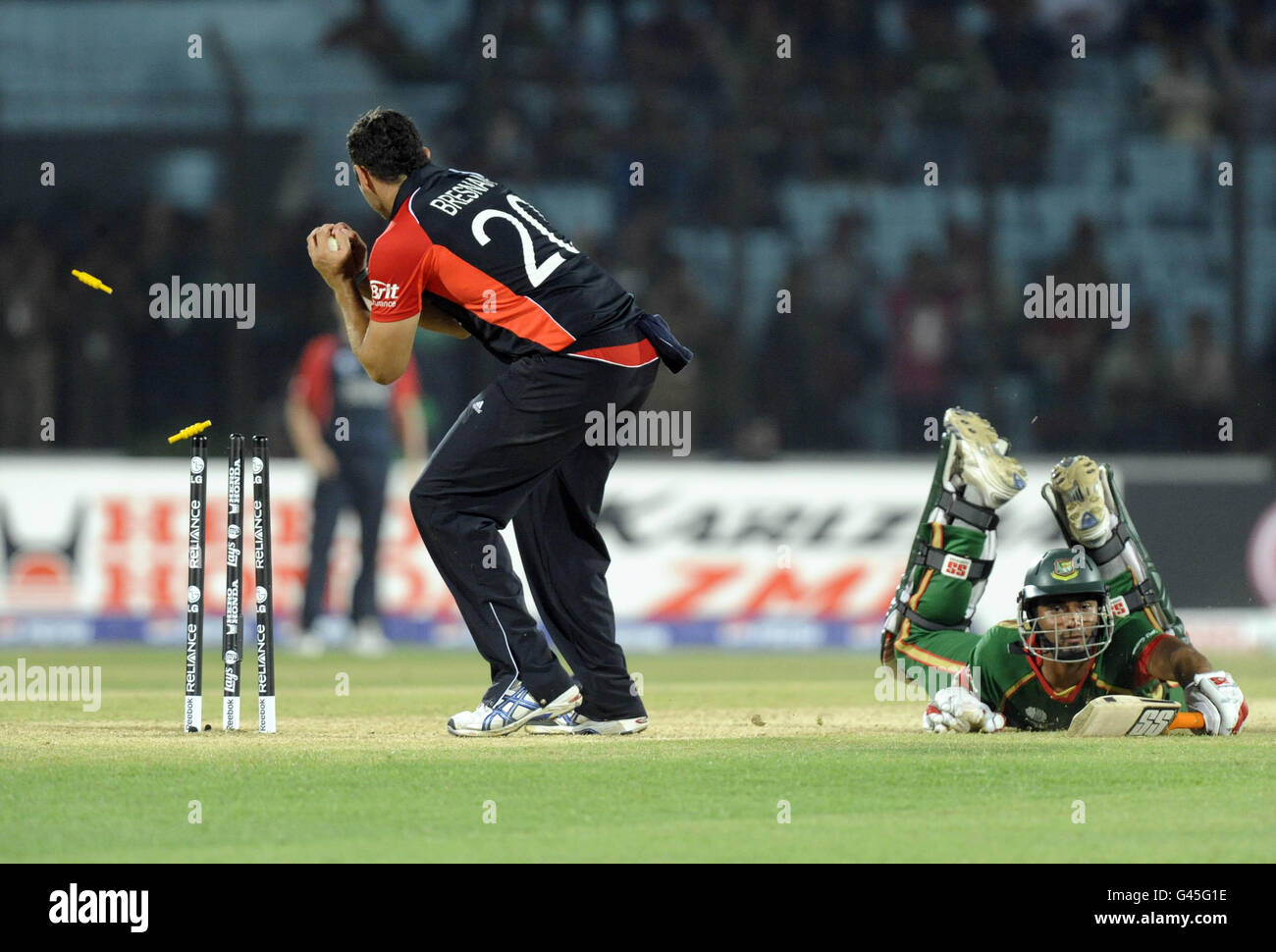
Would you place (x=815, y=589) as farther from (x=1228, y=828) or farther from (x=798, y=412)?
(x=1228, y=828)

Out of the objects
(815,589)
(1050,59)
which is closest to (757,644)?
(815,589)

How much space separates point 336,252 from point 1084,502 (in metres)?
3.54

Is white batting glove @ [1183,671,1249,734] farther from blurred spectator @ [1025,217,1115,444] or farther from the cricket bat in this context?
Result: blurred spectator @ [1025,217,1115,444]

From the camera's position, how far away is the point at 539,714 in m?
7.48

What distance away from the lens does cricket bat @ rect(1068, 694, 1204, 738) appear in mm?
7555

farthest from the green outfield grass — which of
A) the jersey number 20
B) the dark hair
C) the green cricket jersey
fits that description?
the dark hair

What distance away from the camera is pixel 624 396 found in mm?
7402

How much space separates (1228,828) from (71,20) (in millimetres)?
14363

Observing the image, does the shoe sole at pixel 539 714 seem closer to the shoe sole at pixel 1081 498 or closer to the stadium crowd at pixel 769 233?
the shoe sole at pixel 1081 498

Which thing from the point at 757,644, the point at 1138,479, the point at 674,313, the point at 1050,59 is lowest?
the point at 757,644

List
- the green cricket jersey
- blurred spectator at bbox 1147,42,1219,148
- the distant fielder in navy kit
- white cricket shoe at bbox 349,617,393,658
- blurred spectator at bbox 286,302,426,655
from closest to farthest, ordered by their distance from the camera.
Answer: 1. the distant fielder in navy kit
2. the green cricket jersey
3. blurred spectator at bbox 286,302,426,655
4. white cricket shoe at bbox 349,617,393,658
5. blurred spectator at bbox 1147,42,1219,148

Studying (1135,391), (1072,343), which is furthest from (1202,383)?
(1072,343)

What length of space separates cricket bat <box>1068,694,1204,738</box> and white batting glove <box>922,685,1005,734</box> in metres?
0.36

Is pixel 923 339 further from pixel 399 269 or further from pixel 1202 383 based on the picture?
pixel 399 269
